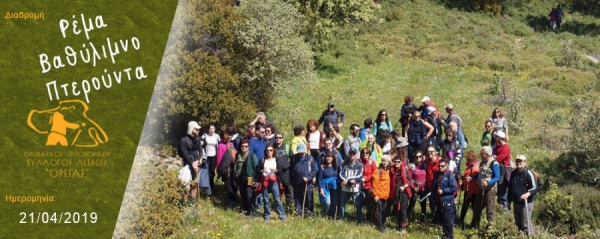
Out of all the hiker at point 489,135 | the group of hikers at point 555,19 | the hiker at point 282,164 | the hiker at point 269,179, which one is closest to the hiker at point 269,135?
the hiker at point 282,164

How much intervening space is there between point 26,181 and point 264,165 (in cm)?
480

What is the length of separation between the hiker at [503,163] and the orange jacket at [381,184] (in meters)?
2.20

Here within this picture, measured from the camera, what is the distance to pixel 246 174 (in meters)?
12.6

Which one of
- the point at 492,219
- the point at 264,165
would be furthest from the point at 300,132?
the point at 492,219

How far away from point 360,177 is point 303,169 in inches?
45.5

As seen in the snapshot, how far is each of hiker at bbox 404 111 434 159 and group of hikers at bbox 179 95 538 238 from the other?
101 centimetres

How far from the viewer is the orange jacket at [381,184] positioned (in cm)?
1221

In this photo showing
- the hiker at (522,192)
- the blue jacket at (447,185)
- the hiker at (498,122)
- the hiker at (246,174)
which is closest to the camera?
the hiker at (522,192)

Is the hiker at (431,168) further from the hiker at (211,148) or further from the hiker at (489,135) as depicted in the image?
the hiker at (211,148)

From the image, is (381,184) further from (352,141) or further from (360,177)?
(352,141)

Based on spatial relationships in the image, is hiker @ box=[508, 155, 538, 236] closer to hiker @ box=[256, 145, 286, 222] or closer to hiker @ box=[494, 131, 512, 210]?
hiker @ box=[494, 131, 512, 210]

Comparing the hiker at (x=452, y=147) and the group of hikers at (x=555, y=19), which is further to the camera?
the group of hikers at (x=555, y=19)

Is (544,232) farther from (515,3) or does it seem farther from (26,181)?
(515,3)

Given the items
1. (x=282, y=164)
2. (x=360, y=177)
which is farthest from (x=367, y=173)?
(x=282, y=164)
